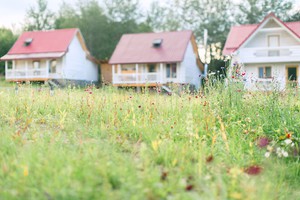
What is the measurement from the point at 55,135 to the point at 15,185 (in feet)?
4.72

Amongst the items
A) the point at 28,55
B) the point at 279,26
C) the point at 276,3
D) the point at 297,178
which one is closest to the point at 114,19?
the point at 28,55

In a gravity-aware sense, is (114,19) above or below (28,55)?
above

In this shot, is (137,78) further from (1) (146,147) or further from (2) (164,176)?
(2) (164,176)

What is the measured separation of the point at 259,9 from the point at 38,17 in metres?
26.6

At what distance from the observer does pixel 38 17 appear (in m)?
41.7

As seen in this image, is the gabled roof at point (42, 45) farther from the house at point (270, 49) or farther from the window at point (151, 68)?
the house at point (270, 49)

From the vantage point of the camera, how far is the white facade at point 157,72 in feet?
86.2

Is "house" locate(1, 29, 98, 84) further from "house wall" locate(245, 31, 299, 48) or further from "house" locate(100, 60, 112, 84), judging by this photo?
"house wall" locate(245, 31, 299, 48)

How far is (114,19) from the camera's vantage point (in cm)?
4069

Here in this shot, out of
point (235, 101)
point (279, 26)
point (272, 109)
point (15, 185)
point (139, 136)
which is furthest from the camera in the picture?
point (279, 26)

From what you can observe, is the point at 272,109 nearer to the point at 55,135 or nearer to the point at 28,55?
the point at 55,135

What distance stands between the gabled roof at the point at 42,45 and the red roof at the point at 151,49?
507 centimetres

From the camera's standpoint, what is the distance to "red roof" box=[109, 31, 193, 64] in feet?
86.7

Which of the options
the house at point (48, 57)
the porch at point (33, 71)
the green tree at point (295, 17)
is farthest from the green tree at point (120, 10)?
the green tree at point (295, 17)
